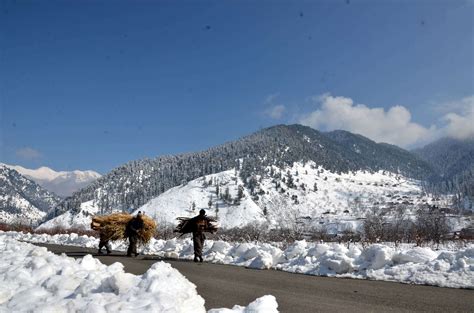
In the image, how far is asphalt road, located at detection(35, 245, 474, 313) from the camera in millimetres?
6984

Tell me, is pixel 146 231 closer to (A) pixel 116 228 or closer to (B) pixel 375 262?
(A) pixel 116 228

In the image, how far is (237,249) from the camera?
16.5 m

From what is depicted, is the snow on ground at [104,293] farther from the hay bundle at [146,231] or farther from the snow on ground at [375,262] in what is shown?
the hay bundle at [146,231]

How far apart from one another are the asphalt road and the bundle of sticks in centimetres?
858

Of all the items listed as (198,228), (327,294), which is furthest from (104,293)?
(198,228)

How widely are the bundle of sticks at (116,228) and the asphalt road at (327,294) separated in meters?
8.58

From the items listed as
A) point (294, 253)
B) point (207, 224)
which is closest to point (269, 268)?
point (294, 253)

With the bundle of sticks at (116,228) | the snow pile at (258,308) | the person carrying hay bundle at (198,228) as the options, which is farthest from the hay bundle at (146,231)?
the snow pile at (258,308)

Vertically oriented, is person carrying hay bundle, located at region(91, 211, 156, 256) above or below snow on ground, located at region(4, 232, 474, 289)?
above

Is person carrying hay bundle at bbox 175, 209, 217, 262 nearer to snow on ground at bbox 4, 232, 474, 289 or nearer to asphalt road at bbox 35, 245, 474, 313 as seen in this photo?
snow on ground at bbox 4, 232, 474, 289

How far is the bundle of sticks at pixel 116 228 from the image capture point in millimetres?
19359

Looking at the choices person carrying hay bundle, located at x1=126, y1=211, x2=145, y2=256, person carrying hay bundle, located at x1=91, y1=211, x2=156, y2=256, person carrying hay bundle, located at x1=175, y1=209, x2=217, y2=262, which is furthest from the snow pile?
person carrying hay bundle, located at x1=91, y1=211, x2=156, y2=256

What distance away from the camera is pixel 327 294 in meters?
8.34

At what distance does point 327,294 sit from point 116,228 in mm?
13118
